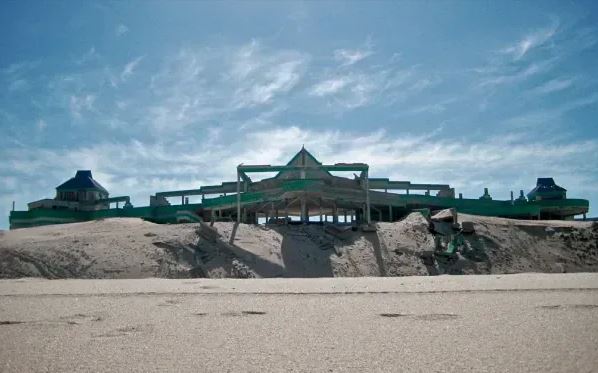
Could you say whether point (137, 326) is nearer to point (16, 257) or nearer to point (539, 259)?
point (16, 257)

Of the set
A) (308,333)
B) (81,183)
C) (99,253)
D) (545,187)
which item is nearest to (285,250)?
(99,253)

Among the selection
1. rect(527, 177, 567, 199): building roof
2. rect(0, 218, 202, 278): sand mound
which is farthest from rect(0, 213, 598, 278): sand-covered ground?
rect(527, 177, 567, 199): building roof

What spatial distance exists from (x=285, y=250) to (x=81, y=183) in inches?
1255

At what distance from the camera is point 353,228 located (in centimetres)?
2198

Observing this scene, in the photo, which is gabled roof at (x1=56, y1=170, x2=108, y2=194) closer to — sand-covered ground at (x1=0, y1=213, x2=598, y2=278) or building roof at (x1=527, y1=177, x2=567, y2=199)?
sand-covered ground at (x1=0, y1=213, x2=598, y2=278)

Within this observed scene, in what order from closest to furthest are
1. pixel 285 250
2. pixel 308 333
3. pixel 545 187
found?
pixel 308 333, pixel 285 250, pixel 545 187

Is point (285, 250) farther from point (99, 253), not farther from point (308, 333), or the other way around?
point (308, 333)

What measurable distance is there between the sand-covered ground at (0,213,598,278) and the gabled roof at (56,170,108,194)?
2311 centimetres

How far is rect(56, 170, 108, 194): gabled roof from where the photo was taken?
4372cm

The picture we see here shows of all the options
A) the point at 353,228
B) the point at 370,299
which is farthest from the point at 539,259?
the point at 370,299

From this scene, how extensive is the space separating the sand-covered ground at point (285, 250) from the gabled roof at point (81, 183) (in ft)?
75.8

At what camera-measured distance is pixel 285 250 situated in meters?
19.2

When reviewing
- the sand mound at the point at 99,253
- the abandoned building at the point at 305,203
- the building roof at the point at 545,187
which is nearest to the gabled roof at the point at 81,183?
the abandoned building at the point at 305,203

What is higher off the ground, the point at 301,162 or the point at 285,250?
the point at 301,162
